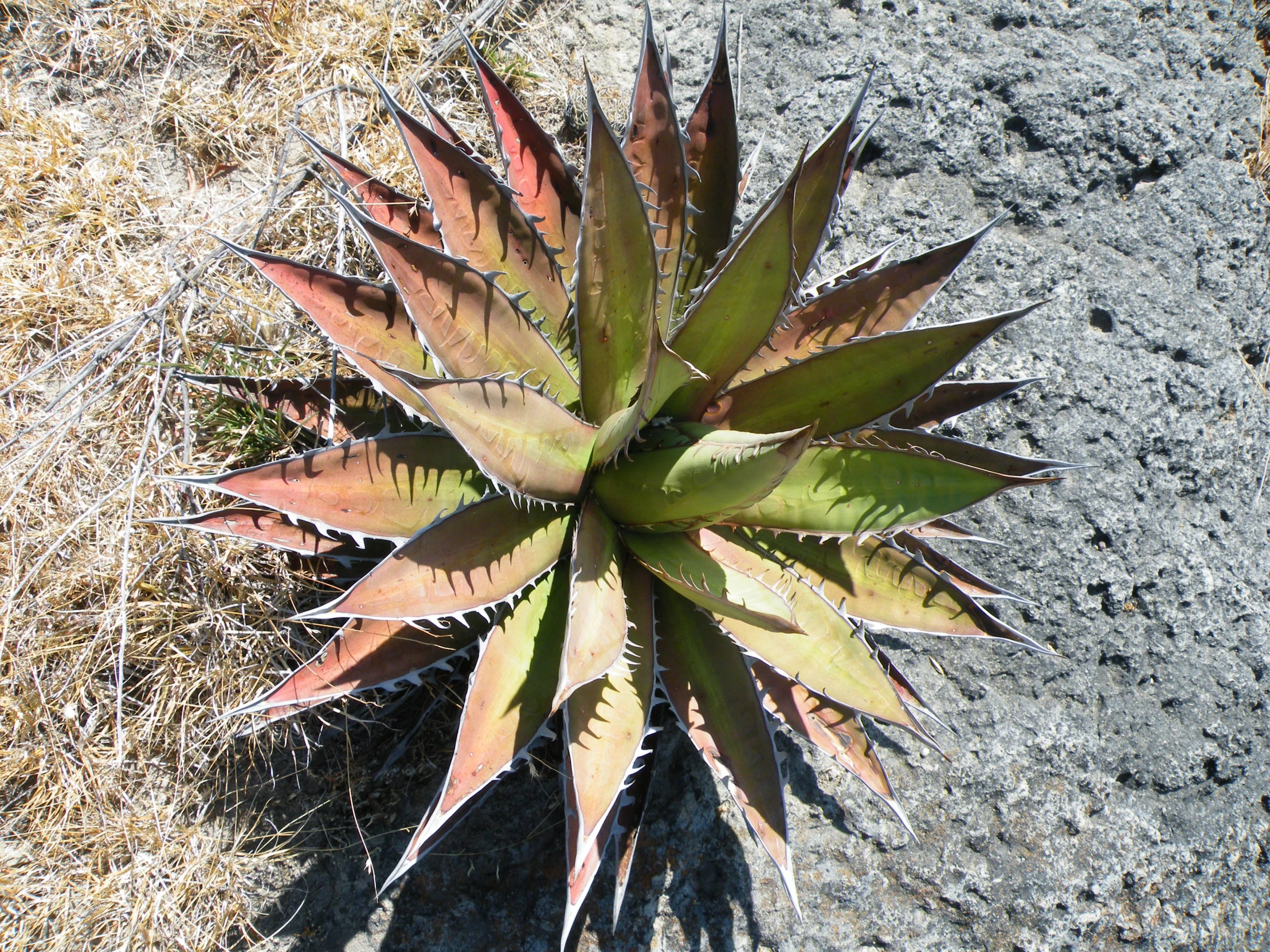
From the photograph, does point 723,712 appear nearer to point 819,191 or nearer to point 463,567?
point 463,567

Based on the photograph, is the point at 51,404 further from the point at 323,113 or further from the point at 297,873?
the point at 297,873

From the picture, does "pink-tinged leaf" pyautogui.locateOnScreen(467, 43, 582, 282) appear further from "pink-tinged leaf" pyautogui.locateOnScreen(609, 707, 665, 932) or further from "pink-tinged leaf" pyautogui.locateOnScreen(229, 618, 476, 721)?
"pink-tinged leaf" pyautogui.locateOnScreen(609, 707, 665, 932)

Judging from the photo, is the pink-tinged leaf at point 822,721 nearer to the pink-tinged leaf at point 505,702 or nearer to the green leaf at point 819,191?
the pink-tinged leaf at point 505,702

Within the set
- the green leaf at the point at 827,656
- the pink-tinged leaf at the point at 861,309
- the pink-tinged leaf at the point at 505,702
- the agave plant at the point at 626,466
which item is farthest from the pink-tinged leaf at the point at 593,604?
the pink-tinged leaf at the point at 861,309

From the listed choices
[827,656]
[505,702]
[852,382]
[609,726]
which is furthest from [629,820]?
[852,382]

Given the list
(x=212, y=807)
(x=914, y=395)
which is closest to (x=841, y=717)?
(x=914, y=395)
